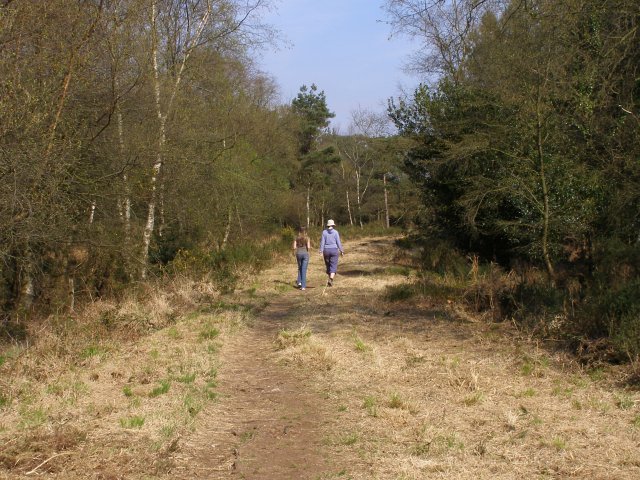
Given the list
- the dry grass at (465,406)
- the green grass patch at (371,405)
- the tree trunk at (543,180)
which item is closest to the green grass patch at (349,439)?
the dry grass at (465,406)

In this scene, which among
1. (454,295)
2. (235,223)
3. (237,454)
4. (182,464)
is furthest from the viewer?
(235,223)

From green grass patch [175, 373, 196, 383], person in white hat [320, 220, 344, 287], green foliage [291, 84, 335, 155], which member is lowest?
green grass patch [175, 373, 196, 383]

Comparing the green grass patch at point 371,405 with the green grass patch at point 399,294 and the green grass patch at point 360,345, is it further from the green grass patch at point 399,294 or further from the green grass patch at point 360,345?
the green grass patch at point 399,294

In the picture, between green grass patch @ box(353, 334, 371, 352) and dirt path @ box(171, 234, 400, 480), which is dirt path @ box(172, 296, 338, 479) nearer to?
dirt path @ box(171, 234, 400, 480)

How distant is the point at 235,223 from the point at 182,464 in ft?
64.8

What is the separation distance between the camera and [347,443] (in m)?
5.82

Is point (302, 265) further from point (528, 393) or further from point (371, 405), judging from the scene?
point (528, 393)

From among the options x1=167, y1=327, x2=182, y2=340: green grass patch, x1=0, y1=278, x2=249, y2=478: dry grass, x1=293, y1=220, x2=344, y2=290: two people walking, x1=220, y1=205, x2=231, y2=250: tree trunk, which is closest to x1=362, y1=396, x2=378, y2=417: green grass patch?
x1=0, y1=278, x2=249, y2=478: dry grass

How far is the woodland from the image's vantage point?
909 centimetres

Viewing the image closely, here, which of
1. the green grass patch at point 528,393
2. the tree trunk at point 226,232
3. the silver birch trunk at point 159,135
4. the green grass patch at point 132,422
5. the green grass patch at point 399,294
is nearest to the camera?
the green grass patch at point 132,422

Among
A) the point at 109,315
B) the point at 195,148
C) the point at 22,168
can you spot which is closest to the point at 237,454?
the point at 22,168

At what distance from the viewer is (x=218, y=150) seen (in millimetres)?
19703

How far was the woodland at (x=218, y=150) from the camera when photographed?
9.09 m

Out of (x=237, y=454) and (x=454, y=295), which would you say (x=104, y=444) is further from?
(x=454, y=295)
